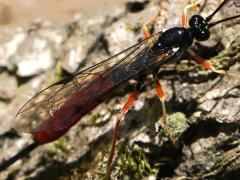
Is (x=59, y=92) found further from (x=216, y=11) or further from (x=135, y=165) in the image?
(x=216, y=11)

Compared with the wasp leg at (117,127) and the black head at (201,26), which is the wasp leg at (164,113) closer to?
the wasp leg at (117,127)

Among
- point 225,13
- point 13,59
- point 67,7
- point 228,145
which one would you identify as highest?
point 67,7

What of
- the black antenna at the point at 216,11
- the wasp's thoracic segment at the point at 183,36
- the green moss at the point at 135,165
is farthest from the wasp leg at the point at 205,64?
the green moss at the point at 135,165

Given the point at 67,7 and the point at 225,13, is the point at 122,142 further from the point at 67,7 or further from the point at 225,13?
the point at 67,7

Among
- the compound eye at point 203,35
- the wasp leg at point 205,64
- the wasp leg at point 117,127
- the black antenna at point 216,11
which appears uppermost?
the black antenna at point 216,11

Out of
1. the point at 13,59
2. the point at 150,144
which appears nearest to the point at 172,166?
the point at 150,144

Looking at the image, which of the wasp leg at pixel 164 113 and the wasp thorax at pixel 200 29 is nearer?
the wasp leg at pixel 164 113

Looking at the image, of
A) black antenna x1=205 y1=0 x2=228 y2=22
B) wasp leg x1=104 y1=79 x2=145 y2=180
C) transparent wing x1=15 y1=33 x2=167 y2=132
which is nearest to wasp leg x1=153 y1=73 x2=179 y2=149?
wasp leg x1=104 y1=79 x2=145 y2=180
